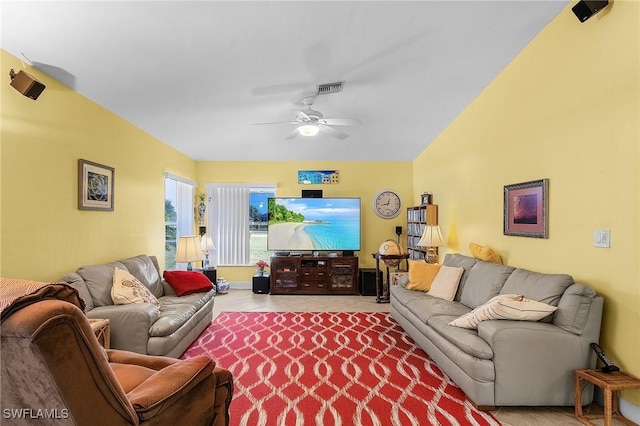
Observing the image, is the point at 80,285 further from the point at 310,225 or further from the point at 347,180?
the point at 347,180

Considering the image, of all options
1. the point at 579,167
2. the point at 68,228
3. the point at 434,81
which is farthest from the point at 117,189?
the point at 579,167

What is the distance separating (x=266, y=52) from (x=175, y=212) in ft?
12.2

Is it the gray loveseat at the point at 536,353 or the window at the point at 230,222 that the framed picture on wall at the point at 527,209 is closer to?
the gray loveseat at the point at 536,353

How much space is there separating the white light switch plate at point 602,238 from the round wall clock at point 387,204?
413 cm

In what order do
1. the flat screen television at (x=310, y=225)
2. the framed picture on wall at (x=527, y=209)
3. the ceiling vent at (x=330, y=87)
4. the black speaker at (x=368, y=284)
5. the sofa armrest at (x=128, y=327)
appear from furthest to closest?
the flat screen television at (x=310, y=225) < the black speaker at (x=368, y=284) < the ceiling vent at (x=330, y=87) < the framed picture on wall at (x=527, y=209) < the sofa armrest at (x=128, y=327)

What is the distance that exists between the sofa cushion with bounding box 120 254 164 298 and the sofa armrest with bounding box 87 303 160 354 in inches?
34.0

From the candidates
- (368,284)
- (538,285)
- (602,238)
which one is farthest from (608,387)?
(368,284)

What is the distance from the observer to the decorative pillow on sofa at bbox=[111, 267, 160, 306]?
115 inches

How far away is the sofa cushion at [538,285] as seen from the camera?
2.33 m

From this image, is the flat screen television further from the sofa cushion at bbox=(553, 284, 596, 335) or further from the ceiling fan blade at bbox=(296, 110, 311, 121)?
the sofa cushion at bbox=(553, 284, 596, 335)

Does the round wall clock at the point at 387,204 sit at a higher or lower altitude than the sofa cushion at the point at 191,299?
higher

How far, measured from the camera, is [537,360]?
2156 mm

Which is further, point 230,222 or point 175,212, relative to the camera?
point 230,222

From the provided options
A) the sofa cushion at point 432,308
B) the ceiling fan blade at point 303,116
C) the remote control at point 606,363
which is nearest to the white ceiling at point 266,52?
the ceiling fan blade at point 303,116
